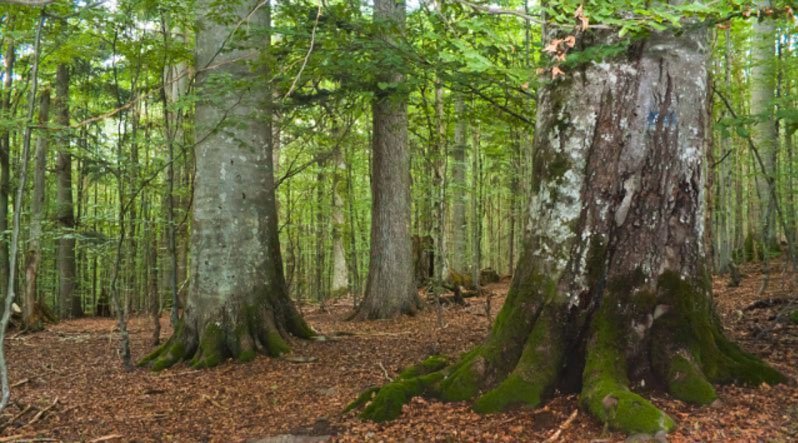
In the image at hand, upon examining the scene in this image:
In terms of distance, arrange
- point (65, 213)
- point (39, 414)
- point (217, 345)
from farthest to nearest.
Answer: point (65, 213) < point (217, 345) < point (39, 414)

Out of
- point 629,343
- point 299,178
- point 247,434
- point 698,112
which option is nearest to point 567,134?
point 698,112

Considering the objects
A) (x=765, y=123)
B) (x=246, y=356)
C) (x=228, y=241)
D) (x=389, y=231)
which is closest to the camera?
(x=246, y=356)

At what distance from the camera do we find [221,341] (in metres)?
6.22

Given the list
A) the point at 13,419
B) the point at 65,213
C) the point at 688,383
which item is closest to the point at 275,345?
the point at 13,419

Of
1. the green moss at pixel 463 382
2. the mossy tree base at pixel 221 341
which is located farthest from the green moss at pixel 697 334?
the mossy tree base at pixel 221 341

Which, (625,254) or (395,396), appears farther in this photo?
(395,396)

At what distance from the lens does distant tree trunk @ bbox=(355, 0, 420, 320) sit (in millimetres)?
9117

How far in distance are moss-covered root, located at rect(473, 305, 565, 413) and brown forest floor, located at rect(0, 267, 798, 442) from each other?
99 mm

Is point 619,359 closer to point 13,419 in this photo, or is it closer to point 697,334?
point 697,334

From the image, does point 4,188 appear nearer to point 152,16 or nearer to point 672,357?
point 152,16

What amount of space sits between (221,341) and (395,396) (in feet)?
10.7

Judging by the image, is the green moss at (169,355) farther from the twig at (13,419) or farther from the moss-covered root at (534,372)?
the moss-covered root at (534,372)

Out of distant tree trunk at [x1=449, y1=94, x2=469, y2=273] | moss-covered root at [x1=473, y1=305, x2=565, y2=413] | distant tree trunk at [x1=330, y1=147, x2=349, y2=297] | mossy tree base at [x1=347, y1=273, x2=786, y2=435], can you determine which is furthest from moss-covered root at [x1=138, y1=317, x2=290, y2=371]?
distant tree trunk at [x1=330, y1=147, x2=349, y2=297]

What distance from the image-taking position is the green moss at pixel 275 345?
6207 millimetres
